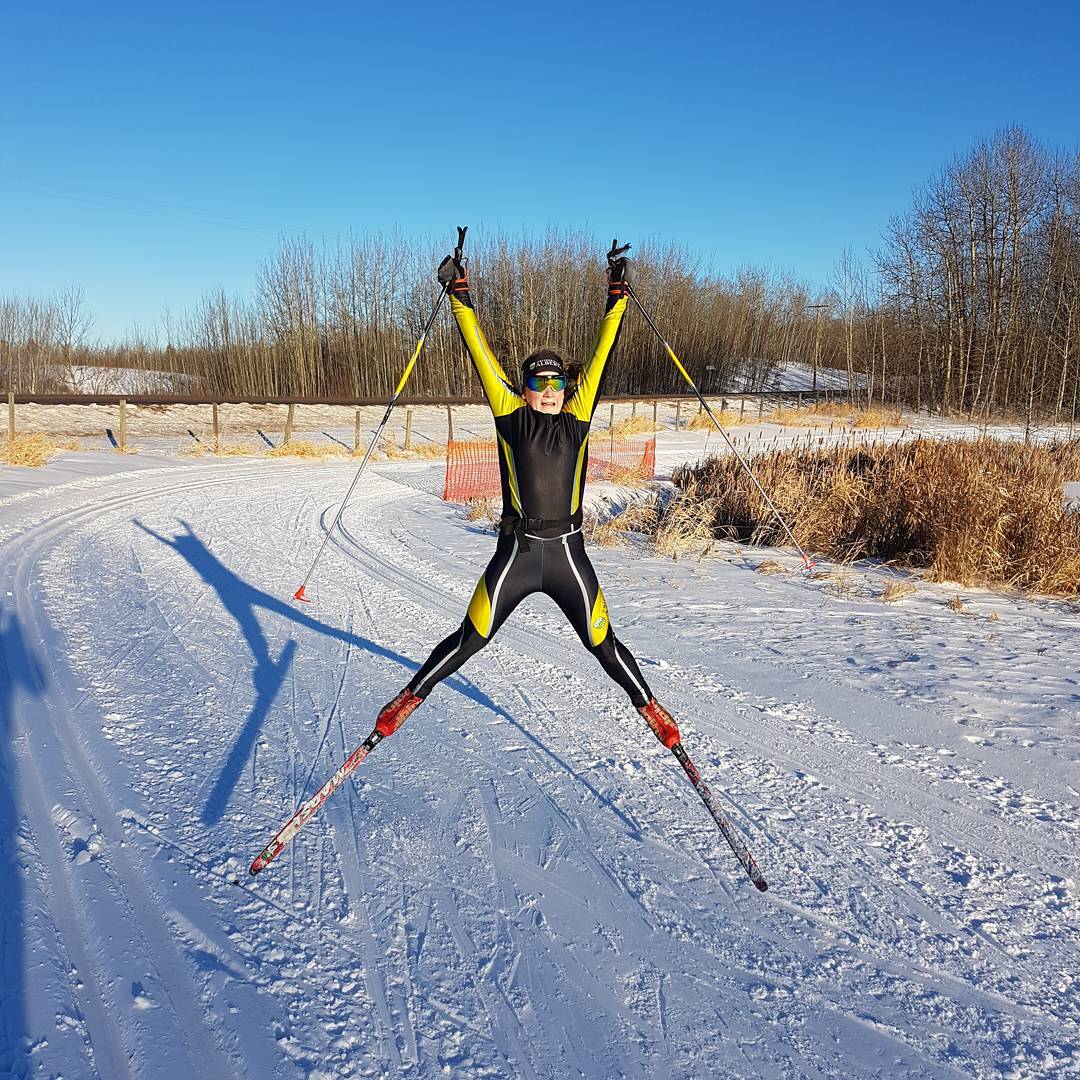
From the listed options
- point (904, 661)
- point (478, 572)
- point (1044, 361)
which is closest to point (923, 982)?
point (904, 661)

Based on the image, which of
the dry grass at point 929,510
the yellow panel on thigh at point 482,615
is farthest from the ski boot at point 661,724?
the dry grass at point 929,510

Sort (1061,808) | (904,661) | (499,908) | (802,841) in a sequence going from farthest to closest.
A: (904,661), (1061,808), (802,841), (499,908)

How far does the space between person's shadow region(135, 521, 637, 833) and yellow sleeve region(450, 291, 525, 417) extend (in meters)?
1.86

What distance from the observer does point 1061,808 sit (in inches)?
149

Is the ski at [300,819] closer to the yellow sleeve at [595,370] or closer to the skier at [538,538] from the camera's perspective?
the skier at [538,538]

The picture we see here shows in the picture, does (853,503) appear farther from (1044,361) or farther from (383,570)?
(1044,361)

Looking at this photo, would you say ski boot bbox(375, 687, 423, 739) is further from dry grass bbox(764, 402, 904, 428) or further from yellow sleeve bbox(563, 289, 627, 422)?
dry grass bbox(764, 402, 904, 428)

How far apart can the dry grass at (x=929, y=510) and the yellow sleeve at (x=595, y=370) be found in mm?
5641

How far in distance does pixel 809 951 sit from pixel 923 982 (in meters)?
0.36

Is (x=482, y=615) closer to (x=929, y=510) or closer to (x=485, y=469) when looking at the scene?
(x=929, y=510)

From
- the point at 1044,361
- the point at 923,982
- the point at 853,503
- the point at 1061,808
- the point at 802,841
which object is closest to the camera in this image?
the point at 923,982

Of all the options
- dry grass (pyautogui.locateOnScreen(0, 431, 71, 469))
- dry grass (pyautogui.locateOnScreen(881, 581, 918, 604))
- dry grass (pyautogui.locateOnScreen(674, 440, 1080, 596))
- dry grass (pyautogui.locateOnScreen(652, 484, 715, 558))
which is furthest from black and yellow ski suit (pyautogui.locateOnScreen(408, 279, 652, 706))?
dry grass (pyautogui.locateOnScreen(0, 431, 71, 469))

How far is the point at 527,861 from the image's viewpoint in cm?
334

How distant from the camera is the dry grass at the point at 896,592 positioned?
7335mm
